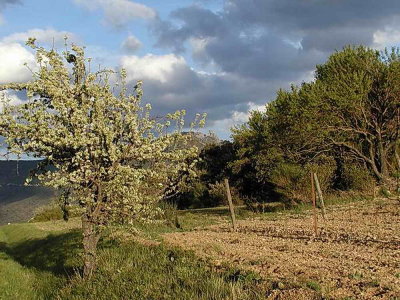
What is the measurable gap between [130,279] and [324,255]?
17.6ft

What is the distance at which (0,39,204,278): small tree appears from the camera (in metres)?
12.2

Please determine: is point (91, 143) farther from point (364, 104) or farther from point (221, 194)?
point (221, 194)

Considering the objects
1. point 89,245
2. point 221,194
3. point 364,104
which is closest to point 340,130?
point 364,104

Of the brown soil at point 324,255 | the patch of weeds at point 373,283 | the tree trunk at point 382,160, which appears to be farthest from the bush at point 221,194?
the patch of weeds at point 373,283

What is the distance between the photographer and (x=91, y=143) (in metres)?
12.0

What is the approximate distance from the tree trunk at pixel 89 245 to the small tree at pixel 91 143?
0.02 metres

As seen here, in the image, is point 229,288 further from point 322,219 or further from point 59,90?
point 322,219

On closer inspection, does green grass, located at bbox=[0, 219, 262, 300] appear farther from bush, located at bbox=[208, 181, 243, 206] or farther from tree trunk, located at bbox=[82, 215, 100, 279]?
bush, located at bbox=[208, 181, 243, 206]

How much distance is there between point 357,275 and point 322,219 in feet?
44.9

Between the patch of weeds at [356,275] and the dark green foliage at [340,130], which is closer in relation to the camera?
the patch of weeds at [356,275]

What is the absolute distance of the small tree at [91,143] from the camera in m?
12.2

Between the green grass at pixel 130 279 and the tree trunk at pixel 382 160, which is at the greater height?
the tree trunk at pixel 382 160

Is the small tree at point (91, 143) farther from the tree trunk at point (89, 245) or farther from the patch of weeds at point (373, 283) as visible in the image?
the patch of weeds at point (373, 283)

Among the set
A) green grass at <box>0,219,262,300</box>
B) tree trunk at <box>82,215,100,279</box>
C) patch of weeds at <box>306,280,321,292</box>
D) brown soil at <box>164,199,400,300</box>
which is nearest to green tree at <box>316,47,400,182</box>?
brown soil at <box>164,199,400,300</box>
